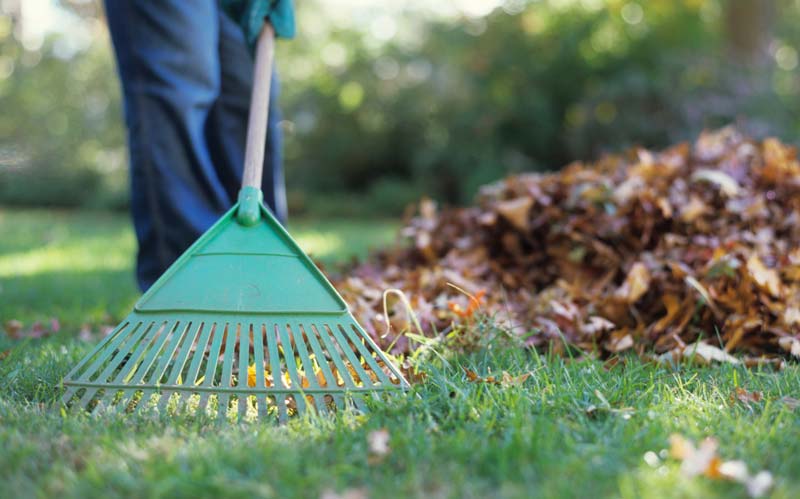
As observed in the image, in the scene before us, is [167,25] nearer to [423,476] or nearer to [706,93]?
[423,476]

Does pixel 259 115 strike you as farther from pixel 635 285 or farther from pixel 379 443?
pixel 635 285

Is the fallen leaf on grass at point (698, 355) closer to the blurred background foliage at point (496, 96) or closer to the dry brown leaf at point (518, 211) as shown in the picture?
the dry brown leaf at point (518, 211)

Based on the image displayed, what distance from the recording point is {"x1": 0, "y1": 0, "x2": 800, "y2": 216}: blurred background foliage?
7504 mm

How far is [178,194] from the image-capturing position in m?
2.33

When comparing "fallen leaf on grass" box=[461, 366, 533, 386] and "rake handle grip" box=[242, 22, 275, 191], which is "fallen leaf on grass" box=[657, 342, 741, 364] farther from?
"rake handle grip" box=[242, 22, 275, 191]

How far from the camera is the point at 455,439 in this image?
131cm

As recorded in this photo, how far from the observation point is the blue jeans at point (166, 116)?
7.38 ft

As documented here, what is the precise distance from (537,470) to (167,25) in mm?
1745

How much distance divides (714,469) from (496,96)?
25.9 feet

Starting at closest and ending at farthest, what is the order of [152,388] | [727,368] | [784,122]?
[152,388]
[727,368]
[784,122]

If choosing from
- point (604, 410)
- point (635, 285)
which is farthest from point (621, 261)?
point (604, 410)

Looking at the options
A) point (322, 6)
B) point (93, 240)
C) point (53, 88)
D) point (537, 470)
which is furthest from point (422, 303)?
point (53, 88)

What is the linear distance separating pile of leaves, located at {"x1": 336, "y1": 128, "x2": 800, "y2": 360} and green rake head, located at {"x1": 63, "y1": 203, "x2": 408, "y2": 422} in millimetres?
299

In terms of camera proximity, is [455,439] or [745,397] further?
[745,397]
